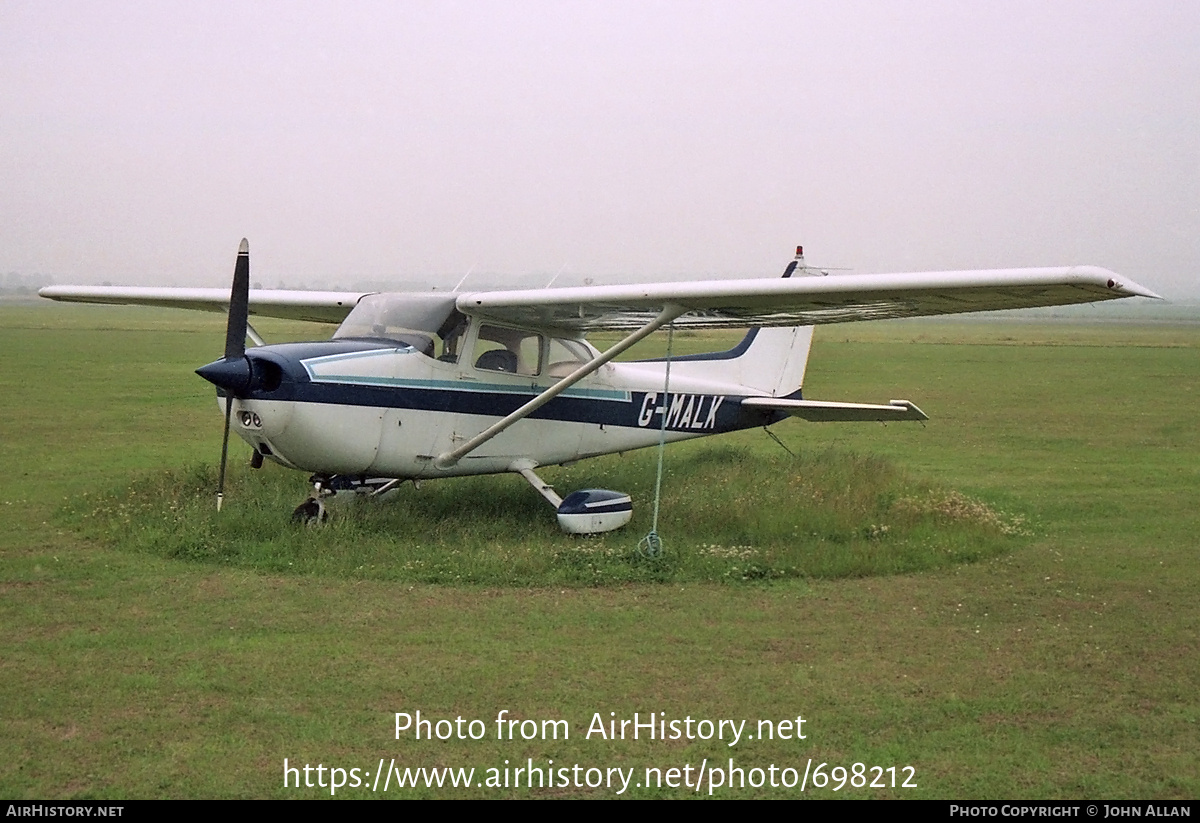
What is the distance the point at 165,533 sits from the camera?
8.48 meters

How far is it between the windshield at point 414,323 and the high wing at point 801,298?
0.19 meters

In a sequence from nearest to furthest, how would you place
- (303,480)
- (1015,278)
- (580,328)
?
(1015,278)
(580,328)
(303,480)

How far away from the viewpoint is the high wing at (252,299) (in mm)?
11664

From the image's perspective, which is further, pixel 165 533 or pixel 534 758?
pixel 165 533

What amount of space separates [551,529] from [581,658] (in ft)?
11.7

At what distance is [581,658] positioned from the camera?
5.92 m

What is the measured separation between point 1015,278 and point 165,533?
640 cm

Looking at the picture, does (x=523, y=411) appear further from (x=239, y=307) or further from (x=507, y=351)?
(x=239, y=307)

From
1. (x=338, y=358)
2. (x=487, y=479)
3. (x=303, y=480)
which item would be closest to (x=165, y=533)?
(x=338, y=358)

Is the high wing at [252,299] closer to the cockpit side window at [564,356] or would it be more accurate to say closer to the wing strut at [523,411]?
the cockpit side window at [564,356]

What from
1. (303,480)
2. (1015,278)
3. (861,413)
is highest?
(1015,278)

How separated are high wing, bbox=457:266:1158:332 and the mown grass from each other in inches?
69.6

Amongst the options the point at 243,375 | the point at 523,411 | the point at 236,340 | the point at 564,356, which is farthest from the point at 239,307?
the point at 564,356
